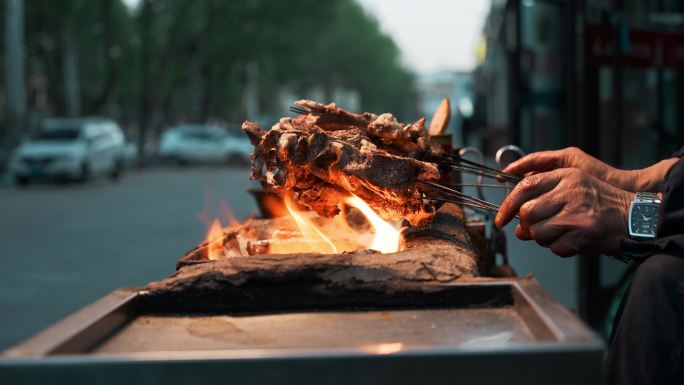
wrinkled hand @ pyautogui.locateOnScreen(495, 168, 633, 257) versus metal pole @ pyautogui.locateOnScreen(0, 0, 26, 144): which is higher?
metal pole @ pyautogui.locateOnScreen(0, 0, 26, 144)

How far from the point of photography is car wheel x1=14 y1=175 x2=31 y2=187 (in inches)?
922

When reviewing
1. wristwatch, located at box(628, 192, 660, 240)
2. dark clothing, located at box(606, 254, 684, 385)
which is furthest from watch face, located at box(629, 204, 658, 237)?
dark clothing, located at box(606, 254, 684, 385)

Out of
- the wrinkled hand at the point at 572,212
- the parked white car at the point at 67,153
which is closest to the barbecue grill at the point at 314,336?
the wrinkled hand at the point at 572,212

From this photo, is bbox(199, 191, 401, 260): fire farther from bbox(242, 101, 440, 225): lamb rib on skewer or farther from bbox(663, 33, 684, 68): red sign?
bbox(663, 33, 684, 68): red sign

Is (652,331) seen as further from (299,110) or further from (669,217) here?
(299,110)

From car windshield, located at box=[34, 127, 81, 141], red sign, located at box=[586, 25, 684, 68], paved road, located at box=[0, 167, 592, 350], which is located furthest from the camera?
car windshield, located at box=[34, 127, 81, 141]

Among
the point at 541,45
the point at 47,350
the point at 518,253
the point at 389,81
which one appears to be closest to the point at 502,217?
the point at 47,350

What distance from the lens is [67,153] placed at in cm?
2370

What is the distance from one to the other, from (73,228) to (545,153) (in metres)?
12.2

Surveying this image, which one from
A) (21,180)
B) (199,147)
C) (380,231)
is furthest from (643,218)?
(199,147)

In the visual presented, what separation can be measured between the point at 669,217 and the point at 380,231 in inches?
41.8

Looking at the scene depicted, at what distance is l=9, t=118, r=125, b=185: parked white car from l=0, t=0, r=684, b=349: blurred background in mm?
54

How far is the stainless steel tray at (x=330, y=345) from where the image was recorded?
1.59 m

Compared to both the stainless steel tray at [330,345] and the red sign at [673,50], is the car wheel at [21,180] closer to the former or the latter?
the red sign at [673,50]
